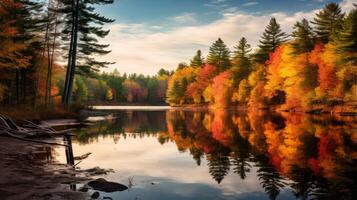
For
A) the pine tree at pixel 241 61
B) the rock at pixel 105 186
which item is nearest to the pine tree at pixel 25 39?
the rock at pixel 105 186

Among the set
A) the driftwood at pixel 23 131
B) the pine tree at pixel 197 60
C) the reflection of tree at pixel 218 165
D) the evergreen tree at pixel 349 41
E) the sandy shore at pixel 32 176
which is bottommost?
the reflection of tree at pixel 218 165

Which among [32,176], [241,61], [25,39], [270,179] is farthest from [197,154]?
[241,61]

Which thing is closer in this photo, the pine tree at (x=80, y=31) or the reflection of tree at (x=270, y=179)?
the reflection of tree at (x=270, y=179)

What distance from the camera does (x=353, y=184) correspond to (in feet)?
34.0

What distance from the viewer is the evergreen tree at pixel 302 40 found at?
6334 cm

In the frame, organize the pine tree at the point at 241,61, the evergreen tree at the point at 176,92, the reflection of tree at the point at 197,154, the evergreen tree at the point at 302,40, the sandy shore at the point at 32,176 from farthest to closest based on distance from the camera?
the evergreen tree at the point at 176,92 < the pine tree at the point at 241,61 < the evergreen tree at the point at 302,40 < the reflection of tree at the point at 197,154 < the sandy shore at the point at 32,176

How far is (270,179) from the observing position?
11.3 m

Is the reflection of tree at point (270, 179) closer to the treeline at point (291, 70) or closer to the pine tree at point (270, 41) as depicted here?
the treeline at point (291, 70)

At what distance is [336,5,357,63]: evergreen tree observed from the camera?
48.4 m

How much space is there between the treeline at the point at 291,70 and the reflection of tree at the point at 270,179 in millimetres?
36926

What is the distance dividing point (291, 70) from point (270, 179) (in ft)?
173

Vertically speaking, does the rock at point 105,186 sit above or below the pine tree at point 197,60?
below

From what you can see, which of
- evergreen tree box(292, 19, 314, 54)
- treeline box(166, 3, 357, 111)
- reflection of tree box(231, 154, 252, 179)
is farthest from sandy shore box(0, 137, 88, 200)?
evergreen tree box(292, 19, 314, 54)

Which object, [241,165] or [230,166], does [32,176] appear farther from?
[241,165]
